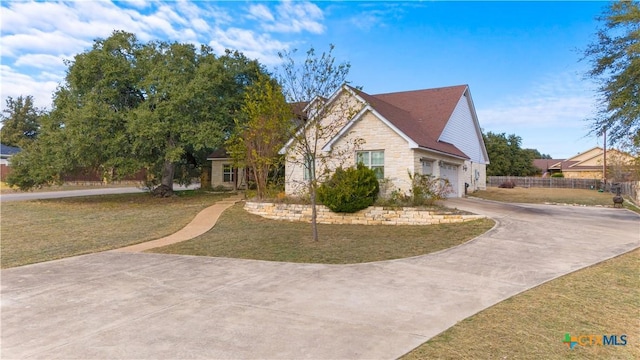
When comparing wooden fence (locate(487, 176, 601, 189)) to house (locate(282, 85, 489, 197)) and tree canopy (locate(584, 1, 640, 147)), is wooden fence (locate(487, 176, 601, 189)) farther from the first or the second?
tree canopy (locate(584, 1, 640, 147))

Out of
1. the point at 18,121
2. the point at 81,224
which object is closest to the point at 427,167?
the point at 81,224

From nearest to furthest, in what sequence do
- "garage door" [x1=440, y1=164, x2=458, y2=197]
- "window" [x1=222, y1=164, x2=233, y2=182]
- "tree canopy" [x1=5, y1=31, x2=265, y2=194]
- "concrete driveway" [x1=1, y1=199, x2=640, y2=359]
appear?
"concrete driveway" [x1=1, y1=199, x2=640, y2=359] → "garage door" [x1=440, y1=164, x2=458, y2=197] → "tree canopy" [x1=5, y1=31, x2=265, y2=194] → "window" [x1=222, y1=164, x2=233, y2=182]

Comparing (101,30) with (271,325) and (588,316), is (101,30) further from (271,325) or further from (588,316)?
(588,316)

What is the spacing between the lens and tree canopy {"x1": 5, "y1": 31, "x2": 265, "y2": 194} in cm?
1953

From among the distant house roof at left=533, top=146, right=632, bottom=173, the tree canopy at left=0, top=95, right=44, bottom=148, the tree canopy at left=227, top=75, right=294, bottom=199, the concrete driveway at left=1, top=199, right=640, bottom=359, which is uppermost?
the tree canopy at left=0, top=95, right=44, bottom=148

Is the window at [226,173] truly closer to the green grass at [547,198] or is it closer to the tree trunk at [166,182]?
the tree trunk at [166,182]

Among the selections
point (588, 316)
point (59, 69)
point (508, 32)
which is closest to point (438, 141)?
point (508, 32)

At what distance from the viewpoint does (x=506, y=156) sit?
171 feet

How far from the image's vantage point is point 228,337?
4.23 metres

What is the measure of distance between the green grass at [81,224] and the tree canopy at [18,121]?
44.8 metres

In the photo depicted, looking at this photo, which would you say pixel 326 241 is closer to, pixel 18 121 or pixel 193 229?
pixel 193 229

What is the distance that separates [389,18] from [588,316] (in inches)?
519

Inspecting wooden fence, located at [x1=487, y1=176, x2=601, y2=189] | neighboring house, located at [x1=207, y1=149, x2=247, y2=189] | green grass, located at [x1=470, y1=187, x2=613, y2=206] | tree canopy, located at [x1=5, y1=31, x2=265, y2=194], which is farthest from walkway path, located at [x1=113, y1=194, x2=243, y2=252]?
wooden fence, located at [x1=487, y1=176, x2=601, y2=189]

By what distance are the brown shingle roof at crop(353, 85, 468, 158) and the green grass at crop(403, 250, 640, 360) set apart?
10070 mm
